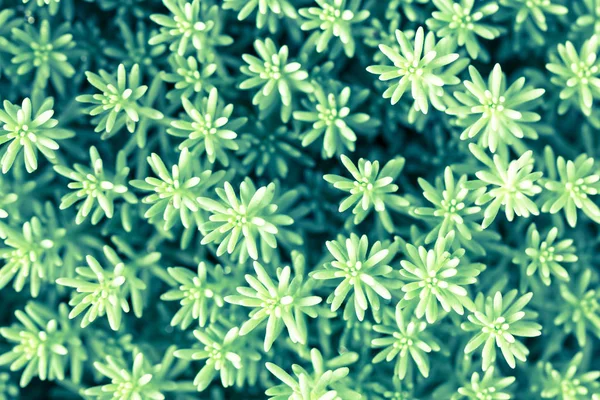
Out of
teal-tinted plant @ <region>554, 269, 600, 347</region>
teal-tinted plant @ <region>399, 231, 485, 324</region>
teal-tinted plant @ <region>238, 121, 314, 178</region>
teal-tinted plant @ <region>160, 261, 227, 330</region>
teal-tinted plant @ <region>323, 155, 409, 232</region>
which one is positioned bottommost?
teal-tinted plant @ <region>554, 269, 600, 347</region>

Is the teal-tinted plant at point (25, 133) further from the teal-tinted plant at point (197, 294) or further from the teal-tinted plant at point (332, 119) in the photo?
the teal-tinted plant at point (332, 119)

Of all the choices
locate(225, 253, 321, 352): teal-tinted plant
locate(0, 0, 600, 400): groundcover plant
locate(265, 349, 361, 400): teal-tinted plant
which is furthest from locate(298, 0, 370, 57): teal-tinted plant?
locate(265, 349, 361, 400): teal-tinted plant

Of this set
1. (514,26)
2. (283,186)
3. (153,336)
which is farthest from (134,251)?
(514,26)

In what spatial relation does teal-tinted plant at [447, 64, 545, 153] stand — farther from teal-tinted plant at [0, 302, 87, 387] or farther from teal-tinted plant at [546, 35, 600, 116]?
teal-tinted plant at [0, 302, 87, 387]

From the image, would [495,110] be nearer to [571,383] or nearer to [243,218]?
[243,218]

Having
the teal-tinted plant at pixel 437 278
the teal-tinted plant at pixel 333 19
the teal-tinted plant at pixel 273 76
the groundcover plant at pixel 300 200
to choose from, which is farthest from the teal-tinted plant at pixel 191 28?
the teal-tinted plant at pixel 437 278

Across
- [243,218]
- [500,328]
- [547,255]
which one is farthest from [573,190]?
[243,218]
